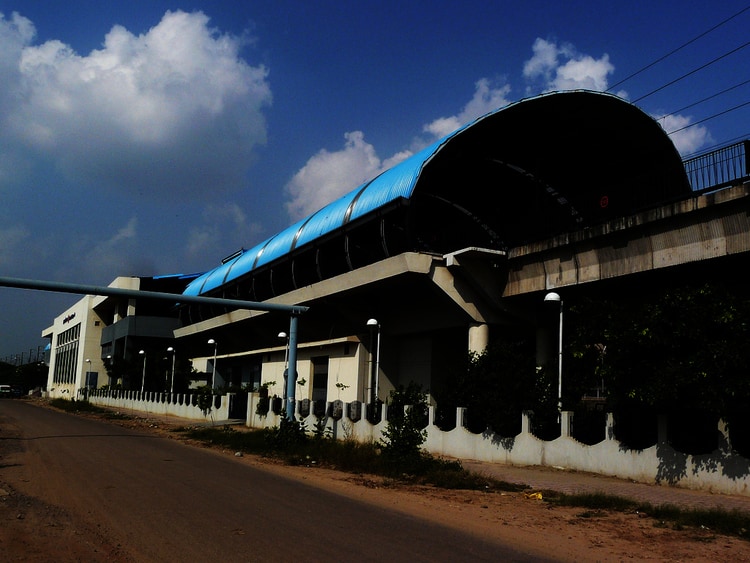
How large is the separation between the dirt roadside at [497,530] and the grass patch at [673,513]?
0.71 ft

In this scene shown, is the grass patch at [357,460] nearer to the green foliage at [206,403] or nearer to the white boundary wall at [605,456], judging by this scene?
the white boundary wall at [605,456]

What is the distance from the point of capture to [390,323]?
29531 millimetres

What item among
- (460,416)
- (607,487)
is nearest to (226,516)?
(607,487)

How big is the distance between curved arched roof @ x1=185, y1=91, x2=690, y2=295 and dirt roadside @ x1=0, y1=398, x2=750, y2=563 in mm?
12478

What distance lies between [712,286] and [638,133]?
1362cm

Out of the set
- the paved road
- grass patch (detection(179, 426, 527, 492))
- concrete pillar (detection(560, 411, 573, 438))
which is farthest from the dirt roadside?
concrete pillar (detection(560, 411, 573, 438))

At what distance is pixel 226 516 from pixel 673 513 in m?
6.39

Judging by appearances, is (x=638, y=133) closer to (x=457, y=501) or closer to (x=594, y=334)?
(x=594, y=334)

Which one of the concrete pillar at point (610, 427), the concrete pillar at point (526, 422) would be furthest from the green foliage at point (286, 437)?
the concrete pillar at point (610, 427)

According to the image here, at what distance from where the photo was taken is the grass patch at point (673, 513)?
926 centimetres

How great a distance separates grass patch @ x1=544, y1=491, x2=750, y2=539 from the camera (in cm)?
926

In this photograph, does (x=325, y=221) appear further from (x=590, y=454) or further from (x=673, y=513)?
(x=673, y=513)

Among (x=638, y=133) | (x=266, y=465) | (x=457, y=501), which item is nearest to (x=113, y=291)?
(x=266, y=465)

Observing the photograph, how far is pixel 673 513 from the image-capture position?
10141 millimetres
